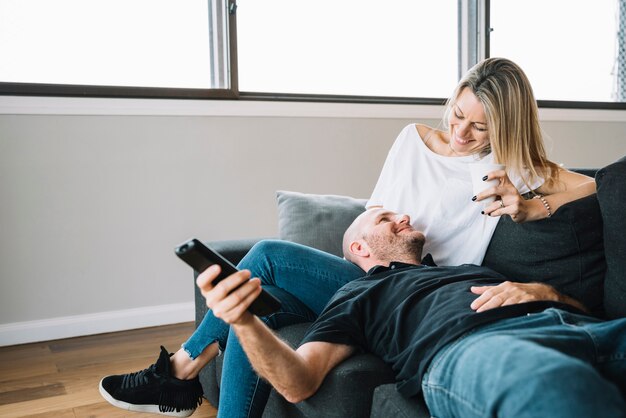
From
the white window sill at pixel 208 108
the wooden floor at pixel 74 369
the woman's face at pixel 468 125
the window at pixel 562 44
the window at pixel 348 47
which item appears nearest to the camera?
the woman's face at pixel 468 125

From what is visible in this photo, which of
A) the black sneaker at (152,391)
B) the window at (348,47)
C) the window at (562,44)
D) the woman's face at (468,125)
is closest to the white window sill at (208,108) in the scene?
the window at (348,47)

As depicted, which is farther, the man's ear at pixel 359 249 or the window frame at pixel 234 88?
the window frame at pixel 234 88

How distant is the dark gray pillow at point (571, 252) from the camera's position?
1.78 m

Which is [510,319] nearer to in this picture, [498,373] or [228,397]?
[498,373]

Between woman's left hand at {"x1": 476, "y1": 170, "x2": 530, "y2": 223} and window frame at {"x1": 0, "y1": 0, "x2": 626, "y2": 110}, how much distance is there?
6.15ft

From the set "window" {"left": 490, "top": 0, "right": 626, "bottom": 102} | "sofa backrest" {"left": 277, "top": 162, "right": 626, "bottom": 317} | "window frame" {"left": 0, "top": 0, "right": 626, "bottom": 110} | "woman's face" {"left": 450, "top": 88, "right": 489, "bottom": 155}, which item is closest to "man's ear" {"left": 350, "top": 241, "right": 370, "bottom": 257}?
"sofa backrest" {"left": 277, "top": 162, "right": 626, "bottom": 317}

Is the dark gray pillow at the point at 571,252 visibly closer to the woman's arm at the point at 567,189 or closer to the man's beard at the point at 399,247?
the woman's arm at the point at 567,189

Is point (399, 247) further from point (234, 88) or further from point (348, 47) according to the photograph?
point (348, 47)

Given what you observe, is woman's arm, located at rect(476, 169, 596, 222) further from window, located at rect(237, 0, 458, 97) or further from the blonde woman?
window, located at rect(237, 0, 458, 97)

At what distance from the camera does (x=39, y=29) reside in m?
2.99

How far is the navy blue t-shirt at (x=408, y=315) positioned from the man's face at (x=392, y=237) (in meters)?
0.18

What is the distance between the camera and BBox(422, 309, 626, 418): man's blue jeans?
3.24 ft

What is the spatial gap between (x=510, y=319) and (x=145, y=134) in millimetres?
2211

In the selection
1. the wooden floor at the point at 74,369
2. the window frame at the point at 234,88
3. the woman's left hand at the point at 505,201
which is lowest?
the wooden floor at the point at 74,369
